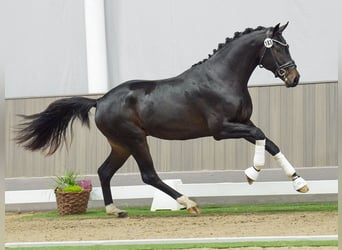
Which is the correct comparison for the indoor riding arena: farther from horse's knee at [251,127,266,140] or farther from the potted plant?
the potted plant

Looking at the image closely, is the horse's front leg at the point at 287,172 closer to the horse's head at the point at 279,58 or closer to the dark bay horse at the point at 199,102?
the dark bay horse at the point at 199,102

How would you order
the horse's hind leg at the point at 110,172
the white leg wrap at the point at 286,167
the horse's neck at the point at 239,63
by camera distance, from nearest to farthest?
the white leg wrap at the point at 286,167 < the horse's neck at the point at 239,63 < the horse's hind leg at the point at 110,172

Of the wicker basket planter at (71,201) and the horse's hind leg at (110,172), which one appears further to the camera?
the wicker basket planter at (71,201)

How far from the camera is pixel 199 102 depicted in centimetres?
671

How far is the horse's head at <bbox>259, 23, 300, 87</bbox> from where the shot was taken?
21.1 ft

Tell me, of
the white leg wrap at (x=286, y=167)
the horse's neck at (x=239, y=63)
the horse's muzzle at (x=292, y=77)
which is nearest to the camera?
the white leg wrap at (x=286, y=167)

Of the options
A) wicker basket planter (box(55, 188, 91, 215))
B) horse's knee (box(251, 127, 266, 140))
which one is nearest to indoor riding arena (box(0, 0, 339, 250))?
horse's knee (box(251, 127, 266, 140))

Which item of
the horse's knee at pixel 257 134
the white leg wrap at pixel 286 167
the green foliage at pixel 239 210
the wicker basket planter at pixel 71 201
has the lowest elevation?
the green foliage at pixel 239 210

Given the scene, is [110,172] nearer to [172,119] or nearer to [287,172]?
[172,119]

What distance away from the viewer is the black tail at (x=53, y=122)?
24.1ft

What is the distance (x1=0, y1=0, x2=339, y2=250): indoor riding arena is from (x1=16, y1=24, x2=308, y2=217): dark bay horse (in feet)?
0.04

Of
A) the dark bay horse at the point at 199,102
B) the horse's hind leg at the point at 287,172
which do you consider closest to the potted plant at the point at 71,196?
the dark bay horse at the point at 199,102

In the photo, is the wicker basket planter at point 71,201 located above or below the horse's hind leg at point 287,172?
below

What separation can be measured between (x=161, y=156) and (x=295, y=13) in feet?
9.34
